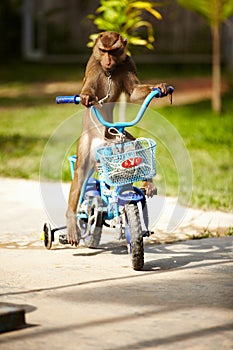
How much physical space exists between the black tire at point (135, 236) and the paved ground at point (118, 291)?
0.10 metres

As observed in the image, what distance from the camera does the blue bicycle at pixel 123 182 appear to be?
20.6 feet

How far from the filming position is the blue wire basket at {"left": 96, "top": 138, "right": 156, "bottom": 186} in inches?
248

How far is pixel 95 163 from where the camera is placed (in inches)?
262

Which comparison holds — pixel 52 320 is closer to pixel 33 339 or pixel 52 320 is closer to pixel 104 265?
pixel 33 339

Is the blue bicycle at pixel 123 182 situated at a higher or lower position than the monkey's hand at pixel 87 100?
lower

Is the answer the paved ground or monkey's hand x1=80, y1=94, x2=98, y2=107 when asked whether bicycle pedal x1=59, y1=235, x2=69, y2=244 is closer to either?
the paved ground

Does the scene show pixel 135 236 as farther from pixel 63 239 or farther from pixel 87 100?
pixel 87 100

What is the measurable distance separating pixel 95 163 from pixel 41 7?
771 inches

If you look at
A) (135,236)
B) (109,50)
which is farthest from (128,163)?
(109,50)

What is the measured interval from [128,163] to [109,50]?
836mm

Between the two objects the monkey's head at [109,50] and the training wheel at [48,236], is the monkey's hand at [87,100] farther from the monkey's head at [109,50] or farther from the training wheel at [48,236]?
the training wheel at [48,236]

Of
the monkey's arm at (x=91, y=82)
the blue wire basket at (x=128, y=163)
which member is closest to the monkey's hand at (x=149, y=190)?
the blue wire basket at (x=128, y=163)

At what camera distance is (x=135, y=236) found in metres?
6.16

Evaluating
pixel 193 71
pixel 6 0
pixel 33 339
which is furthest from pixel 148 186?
pixel 6 0
